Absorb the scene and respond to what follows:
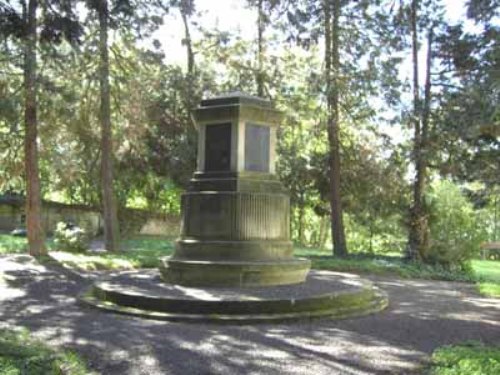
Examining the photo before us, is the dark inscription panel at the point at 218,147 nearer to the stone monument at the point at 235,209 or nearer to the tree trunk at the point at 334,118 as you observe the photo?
the stone monument at the point at 235,209

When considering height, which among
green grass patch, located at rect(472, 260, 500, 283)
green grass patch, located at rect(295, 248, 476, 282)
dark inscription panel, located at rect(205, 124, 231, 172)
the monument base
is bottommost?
green grass patch, located at rect(472, 260, 500, 283)

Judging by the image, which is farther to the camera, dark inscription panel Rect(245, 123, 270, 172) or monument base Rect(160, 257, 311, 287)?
dark inscription panel Rect(245, 123, 270, 172)

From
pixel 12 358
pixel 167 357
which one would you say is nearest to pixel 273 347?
pixel 167 357

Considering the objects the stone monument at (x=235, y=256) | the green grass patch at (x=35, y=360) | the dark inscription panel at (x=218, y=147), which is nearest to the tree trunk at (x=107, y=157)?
the dark inscription panel at (x=218, y=147)

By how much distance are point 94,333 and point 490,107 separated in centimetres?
932

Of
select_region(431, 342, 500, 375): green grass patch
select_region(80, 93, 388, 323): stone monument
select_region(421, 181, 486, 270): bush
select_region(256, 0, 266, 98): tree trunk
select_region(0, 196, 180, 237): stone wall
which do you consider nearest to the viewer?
select_region(431, 342, 500, 375): green grass patch

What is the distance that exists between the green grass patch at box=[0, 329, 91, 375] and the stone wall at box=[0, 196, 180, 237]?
2657 cm

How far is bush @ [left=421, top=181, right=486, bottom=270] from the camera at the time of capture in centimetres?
1733

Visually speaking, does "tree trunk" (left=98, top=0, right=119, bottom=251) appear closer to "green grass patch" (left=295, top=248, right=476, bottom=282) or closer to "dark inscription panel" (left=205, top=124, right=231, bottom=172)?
"green grass patch" (left=295, top=248, right=476, bottom=282)

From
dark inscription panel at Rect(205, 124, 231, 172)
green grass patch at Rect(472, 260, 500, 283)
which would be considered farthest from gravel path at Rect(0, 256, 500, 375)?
green grass patch at Rect(472, 260, 500, 283)

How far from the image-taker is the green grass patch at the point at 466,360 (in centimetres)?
474

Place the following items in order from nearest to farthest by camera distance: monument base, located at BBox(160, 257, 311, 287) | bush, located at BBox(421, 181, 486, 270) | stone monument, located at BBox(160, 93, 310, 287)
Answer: monument base, located at BBox(160, 257, 311, 287) → stone monument, located at BBox(160, 93, 310, 287) → bush, located at BBox(421, 181, 486, 270)

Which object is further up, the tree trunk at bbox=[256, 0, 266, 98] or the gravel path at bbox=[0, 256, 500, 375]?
the tree trunk at bbox=[256, 0, 266, 98]

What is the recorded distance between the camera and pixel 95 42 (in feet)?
57.3
